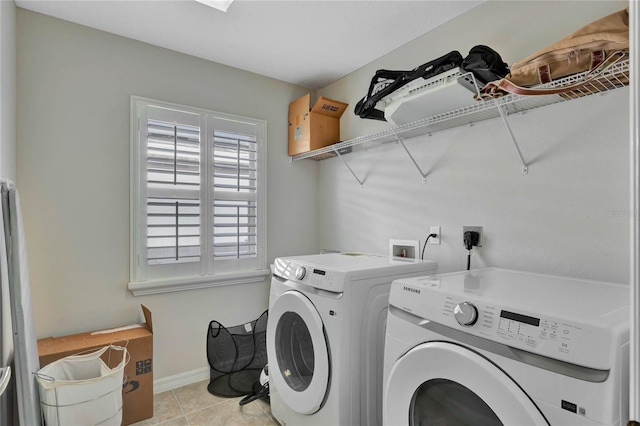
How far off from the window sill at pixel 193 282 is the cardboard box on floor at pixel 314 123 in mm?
1070

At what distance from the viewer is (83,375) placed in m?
1.84

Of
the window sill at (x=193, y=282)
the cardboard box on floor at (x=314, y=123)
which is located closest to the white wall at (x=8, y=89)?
the window sill at (x=193, y=282)

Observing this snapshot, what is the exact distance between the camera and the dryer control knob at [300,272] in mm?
1709

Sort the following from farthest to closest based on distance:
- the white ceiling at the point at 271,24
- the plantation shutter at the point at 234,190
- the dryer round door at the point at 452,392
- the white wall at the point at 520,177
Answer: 1. the plantation shutter at the point at 234,190
2. the white ceiling at the point at 271,24
3. the white wall at the point at 520,177
4. the dryer round door at the point at 452,392

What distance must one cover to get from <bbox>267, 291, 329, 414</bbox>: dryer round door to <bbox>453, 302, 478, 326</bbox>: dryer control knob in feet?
2.32

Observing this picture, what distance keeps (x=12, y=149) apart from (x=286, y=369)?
1.89 m

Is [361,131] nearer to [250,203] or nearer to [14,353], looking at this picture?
[250,203]

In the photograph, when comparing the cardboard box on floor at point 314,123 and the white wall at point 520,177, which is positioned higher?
the cardboard box on floor at point 314,123

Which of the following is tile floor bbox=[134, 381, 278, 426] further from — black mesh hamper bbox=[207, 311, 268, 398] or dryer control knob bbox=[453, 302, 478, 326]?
dryer control knob bbox=[453, 302, 478, 326]

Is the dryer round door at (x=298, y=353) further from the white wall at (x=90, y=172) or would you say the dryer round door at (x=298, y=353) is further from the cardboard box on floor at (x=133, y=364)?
the white wall at (x=90, y=172)

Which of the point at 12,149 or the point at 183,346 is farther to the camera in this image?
the point at 183,346

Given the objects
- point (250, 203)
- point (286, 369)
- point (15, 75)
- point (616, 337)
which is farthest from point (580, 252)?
point (15, 75)

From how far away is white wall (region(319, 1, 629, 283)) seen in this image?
142 cm

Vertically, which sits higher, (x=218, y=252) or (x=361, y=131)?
(x=361, y=131)
